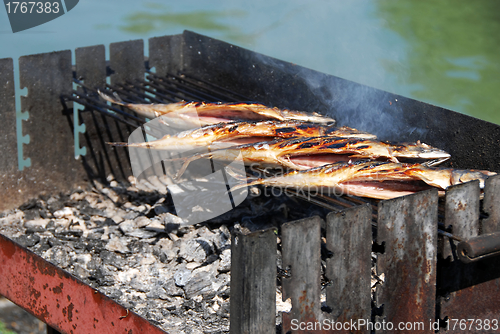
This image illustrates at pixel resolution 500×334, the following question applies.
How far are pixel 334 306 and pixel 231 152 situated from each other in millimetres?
1254

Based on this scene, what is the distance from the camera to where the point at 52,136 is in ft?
16.0

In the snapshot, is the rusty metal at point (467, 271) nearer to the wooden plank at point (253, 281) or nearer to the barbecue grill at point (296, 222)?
the barbecue grill at point (296, 222)

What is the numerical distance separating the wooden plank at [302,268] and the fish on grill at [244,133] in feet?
4.63

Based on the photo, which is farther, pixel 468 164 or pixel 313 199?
pixel 468 164

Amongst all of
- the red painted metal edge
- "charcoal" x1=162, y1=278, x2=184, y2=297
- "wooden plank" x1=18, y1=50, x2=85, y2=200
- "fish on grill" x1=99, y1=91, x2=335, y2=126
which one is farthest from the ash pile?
"fish on grill" x1=99, y1=91, x2=335, y2=126

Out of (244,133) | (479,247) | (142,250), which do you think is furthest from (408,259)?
(142,250)

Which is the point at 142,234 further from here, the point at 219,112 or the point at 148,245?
the point at 219,112

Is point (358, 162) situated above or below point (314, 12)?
below

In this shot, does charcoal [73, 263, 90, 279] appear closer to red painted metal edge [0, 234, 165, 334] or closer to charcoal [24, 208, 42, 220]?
red painted metal edge [0, 234, 165, 334]

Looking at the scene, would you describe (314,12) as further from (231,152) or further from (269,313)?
(269,313)

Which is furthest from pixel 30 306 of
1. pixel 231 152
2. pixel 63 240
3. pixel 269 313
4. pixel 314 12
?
pixel 314 12

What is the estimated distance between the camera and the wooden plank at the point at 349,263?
7.37 feet

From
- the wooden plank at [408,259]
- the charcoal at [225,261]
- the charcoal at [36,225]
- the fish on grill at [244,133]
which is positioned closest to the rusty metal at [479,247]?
the wooden plank at [408,259]

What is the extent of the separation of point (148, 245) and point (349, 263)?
2131mm
